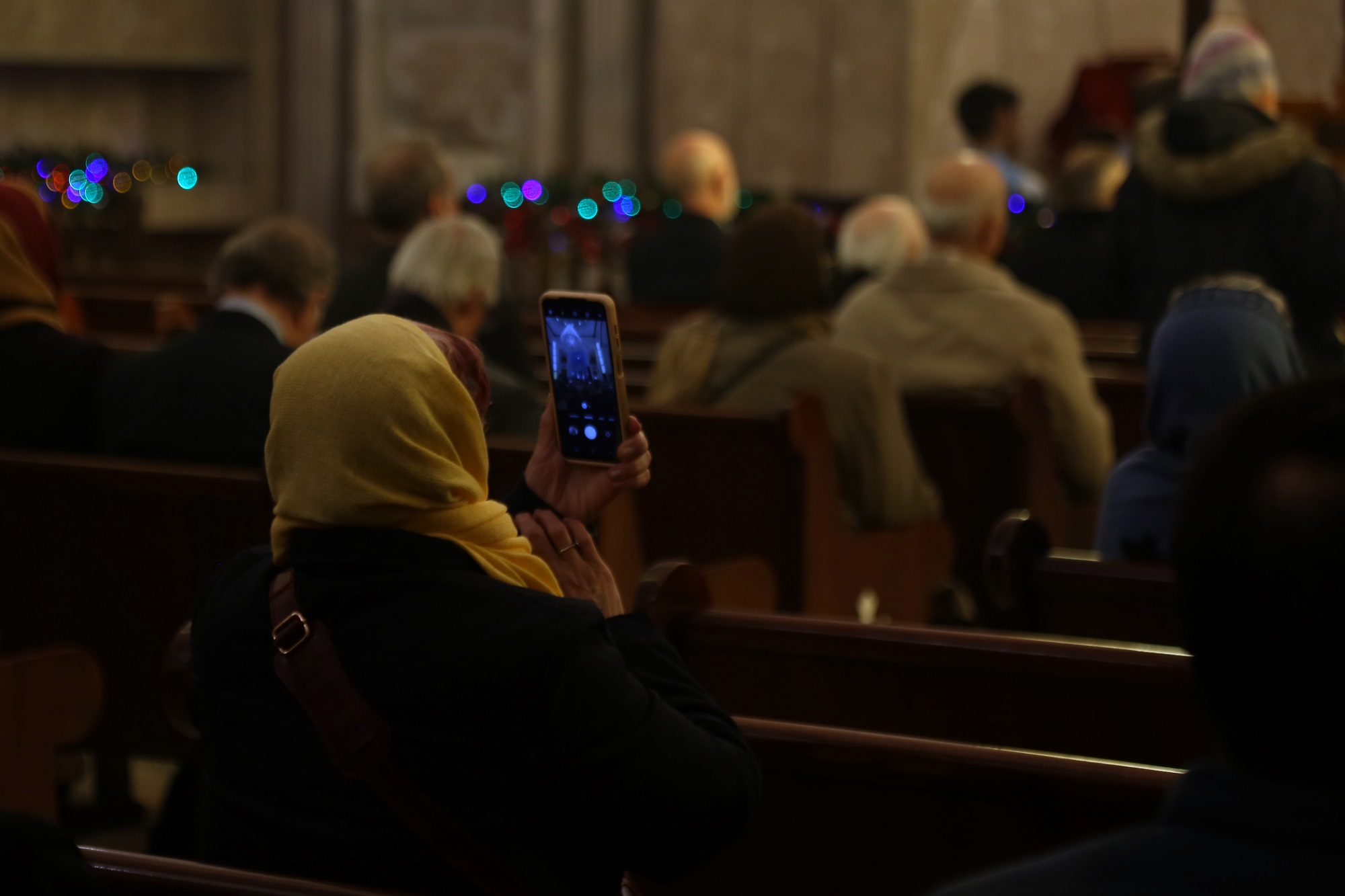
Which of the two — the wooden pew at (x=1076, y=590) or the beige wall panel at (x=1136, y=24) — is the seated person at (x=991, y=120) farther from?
the wooden pew at (x=1076, y=590)

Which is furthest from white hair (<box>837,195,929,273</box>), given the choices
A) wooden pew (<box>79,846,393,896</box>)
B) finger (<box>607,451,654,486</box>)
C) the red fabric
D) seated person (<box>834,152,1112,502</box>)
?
wooden pew (<box>79,846,393,896</box>)

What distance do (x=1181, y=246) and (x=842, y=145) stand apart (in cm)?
595

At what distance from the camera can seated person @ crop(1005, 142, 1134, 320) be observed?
21.8 ft

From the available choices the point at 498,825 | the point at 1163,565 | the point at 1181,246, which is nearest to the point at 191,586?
the point at 1163,565

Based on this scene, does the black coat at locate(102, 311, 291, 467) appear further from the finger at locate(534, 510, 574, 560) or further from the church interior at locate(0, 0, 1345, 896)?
the finger at locate(534, 510, 574, 560)

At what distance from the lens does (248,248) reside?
4.05m

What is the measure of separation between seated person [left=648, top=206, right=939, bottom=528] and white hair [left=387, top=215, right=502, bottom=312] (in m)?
0.57

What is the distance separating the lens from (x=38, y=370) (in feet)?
13.1

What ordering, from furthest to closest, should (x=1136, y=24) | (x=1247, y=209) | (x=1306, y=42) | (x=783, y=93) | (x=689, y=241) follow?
1. (x=1136, y=24)
2. (x=783, y=93)
3. (x=1306, y=42)
4. (x=689, y=241)
5. (x=1247, y=209)

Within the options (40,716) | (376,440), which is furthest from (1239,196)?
(376,440)

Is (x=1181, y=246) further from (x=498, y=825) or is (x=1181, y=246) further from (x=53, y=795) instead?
(x=498, y=825)

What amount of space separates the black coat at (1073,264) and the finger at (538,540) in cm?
480

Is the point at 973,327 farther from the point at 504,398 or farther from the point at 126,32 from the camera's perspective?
the point at 126,32

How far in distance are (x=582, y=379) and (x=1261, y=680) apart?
1.20 metres
